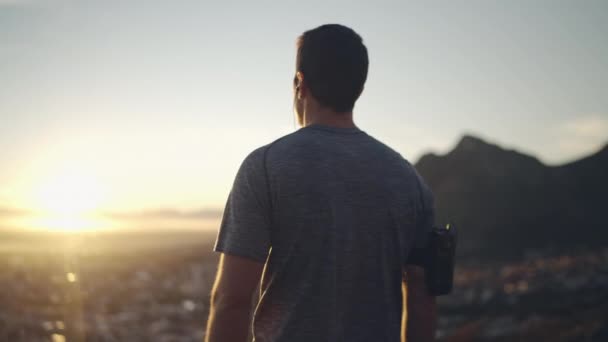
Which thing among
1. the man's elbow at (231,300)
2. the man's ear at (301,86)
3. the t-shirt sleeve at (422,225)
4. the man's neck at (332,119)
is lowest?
the man's elbow at (231,300)

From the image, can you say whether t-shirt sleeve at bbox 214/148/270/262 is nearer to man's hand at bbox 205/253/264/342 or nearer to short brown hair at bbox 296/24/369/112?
man's hand at bbox 205/253/264/342

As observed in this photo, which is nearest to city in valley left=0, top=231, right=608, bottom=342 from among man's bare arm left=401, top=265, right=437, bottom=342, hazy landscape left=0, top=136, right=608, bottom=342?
hazy landscape left=0, top=136, right=608, bottom=342

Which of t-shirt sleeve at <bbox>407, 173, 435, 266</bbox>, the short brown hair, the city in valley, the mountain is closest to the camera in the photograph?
the short brown hair

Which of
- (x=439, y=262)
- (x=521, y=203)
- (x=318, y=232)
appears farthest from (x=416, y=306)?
(x=521, y=203)

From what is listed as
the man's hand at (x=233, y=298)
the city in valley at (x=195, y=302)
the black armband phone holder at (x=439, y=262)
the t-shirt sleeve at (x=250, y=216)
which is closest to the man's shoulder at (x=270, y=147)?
the t-shirt sleeve at (x=250, y=216)

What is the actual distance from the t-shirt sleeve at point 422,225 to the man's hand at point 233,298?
576 millimetres

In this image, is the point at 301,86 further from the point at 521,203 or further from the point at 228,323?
the point at 521,203

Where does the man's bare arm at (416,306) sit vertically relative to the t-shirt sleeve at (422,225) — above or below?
below

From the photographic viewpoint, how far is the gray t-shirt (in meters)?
1.50

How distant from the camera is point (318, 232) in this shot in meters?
1.51

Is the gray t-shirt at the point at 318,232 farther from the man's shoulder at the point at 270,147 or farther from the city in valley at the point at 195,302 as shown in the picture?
the city in valley at the point at 195,302

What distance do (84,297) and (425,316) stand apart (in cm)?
1640

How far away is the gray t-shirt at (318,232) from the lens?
1497mm

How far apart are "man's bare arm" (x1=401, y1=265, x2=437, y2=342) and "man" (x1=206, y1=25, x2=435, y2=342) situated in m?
0.16
